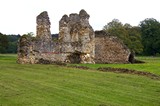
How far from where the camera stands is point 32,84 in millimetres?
16469

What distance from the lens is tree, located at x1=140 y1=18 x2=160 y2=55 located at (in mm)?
85250

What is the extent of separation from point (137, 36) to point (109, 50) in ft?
108

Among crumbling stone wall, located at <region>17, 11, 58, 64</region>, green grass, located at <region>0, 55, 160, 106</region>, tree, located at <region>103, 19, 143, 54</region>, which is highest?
tree, located at <region>103, 19, 143, 54</region>

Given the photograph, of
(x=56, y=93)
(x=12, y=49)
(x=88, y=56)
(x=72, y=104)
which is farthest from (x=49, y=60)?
(x=12, y=49)

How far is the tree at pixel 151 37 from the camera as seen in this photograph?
8525 centimetres

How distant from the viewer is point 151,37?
289 feet

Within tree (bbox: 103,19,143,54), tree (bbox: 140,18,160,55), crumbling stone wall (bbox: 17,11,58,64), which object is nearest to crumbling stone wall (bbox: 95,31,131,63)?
crumbling stone wall (bbox: 17,11,58,64)

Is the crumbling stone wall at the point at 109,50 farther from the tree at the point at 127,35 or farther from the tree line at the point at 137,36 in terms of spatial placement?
the tree at the point at 127,35

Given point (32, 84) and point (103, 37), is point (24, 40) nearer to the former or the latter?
point (103, 37)

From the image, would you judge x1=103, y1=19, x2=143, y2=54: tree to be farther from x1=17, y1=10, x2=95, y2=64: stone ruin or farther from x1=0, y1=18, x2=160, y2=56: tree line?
x1=17, y1=10, x2=95, y2=64: stone ruin

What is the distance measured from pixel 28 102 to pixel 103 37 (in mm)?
30309

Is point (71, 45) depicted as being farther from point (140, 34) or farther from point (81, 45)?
point (140, 34)

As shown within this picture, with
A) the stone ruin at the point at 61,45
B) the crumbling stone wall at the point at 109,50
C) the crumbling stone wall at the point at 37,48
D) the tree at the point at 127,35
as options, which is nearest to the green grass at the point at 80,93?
the crumbling stone wall at the point at 37,48

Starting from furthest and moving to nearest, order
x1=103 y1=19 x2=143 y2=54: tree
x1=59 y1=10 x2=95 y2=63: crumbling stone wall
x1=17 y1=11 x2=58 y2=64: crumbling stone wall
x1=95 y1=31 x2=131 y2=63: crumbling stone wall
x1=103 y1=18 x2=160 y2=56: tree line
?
1. x1=103 y1=18 x2=160 y2=56: tree line
2. x1=103 y1=19 x2=143 y2=54: tree
3. x1=95 y1=31 x2=131 y2=63: crumbling stone wall
4. x1=59 y1=10 x2=95 y2=63: crumbling stone wall
5. x1=17 y1=11 x2=58 y2=64: crumbling stone wall
